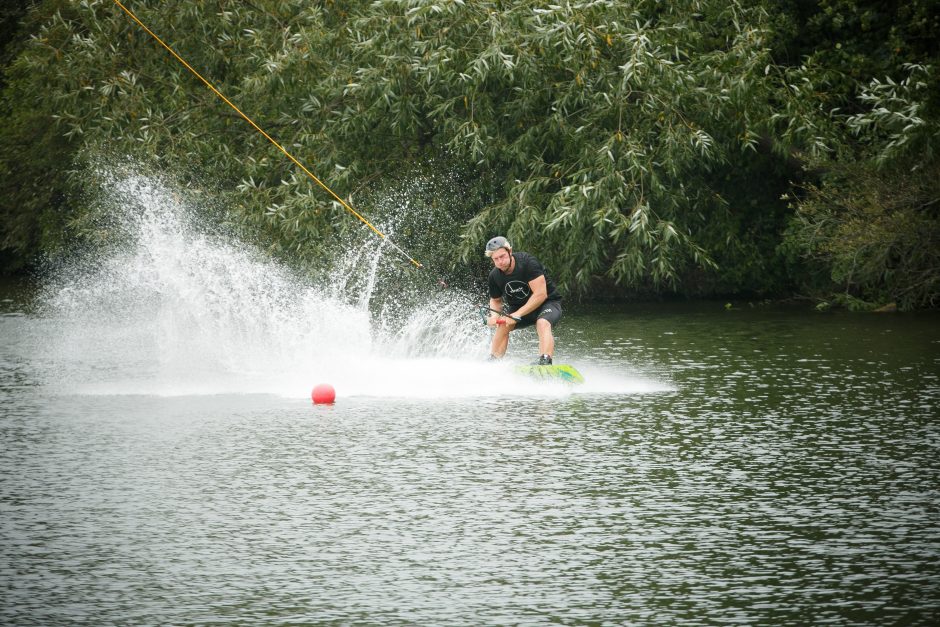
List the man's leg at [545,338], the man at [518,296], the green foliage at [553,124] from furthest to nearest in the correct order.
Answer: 1. the green foliage at [553,124]
2. the man at [518,296]
3. the man's leg at [545,338]

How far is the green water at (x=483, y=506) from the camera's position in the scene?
6.16 meters

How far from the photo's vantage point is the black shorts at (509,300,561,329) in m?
14.5

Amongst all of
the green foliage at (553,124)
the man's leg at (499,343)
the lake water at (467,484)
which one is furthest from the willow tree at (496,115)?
the man's leg at (499,343)

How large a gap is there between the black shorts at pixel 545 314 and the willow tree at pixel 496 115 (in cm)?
515

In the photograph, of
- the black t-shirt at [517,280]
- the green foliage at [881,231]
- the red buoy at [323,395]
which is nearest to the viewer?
the red buoy at [323,395]

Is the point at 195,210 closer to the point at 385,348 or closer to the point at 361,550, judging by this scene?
the point at 385,348

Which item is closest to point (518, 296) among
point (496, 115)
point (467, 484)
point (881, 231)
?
point (467, 484)

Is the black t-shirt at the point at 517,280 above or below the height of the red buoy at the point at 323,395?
above

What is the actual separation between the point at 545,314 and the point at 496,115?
8524 millimetres

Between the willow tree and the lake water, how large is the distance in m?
4.38

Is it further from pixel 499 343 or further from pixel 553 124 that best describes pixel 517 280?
pixel 553 124

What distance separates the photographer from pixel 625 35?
2070 cm

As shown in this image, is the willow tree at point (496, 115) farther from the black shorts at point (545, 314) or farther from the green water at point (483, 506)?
the green water at point (483, 506)

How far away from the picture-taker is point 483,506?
7965 mm
